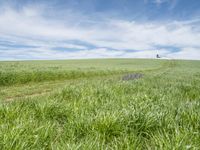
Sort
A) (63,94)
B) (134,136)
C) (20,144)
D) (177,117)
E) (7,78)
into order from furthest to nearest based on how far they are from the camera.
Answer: (7,78) < (63,94) < (177,117) < (134,136) < (20,144)

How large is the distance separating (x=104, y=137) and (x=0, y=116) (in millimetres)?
2428

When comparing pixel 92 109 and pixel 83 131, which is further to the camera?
pixel 92 109

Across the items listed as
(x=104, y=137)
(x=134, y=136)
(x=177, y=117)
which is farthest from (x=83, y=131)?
(x=177, y=117)

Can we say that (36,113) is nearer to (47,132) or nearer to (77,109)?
(77,109)

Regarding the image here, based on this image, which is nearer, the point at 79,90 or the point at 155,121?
the point at 155,121

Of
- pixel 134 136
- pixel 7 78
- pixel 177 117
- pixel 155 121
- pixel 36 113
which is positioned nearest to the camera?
pixel 134 136

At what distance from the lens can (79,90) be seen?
9430 millimetres

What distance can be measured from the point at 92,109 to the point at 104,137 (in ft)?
6.01

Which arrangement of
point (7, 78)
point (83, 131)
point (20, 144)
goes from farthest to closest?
point (7, 78)
point (83, 131)
point (20, 144)

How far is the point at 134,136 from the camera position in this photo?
4.24m

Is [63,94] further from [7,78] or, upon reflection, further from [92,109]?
[7,78]

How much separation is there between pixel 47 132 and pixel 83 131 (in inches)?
27.5

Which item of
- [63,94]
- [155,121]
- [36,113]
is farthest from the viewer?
[63,94]

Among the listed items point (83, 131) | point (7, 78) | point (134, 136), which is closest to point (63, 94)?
point (83, 131)
